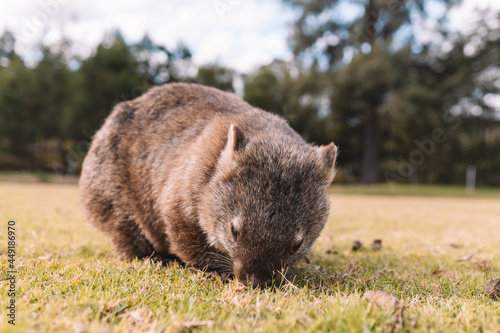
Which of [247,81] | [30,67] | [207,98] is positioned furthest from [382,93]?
[30,67]

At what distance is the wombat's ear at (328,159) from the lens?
3283mm

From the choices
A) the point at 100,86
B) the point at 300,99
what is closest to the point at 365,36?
the point at 300,99

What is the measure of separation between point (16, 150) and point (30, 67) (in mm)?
8559

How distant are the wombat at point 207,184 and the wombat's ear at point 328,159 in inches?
0.4

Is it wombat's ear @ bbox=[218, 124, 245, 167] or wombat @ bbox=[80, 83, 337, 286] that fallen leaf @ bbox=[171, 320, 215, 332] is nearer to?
wombat @ bbox=[80, 83, 337, 286]

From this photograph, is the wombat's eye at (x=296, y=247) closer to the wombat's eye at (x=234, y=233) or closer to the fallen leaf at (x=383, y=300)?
the wombat's eye at (x=234, y=233)

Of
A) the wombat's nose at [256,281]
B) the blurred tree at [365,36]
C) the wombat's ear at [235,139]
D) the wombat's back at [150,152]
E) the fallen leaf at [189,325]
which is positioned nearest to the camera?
the fallen leaf at [189,325]

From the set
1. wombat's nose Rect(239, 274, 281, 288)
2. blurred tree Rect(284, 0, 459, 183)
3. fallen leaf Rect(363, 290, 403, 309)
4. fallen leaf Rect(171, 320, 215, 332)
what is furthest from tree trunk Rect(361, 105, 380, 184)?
fallen leaf Rect(171, 320, 215, 332)

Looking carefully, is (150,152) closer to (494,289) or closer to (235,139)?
(235,139)

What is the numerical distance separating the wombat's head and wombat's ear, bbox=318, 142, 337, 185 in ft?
0.03

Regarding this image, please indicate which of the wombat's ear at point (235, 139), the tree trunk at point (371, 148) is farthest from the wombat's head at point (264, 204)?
the tree trunk at point (371, 148)

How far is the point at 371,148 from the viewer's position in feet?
90.5

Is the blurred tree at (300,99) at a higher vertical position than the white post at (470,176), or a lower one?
higher

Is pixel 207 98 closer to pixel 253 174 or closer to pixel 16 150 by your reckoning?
pixel 253 174
